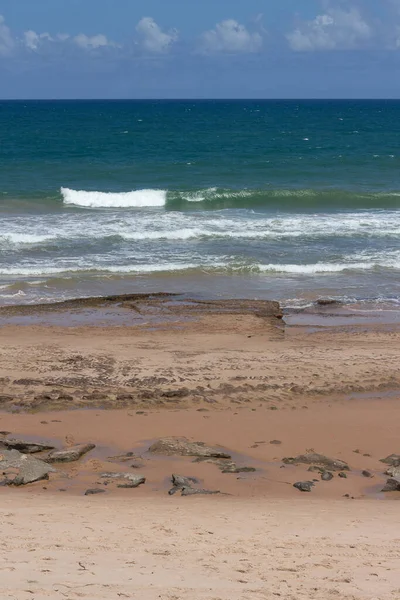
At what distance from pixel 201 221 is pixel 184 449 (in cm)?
1906

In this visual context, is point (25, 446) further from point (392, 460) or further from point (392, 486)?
point (392, 460)

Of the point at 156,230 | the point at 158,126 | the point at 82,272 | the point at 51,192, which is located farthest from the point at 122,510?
the point at 158,126

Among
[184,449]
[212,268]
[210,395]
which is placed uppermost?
[212,268]

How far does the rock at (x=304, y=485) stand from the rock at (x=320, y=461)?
661 mm

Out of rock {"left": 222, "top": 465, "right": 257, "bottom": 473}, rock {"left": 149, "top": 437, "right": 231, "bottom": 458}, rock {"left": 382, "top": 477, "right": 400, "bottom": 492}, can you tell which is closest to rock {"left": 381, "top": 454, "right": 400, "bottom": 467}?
rock {"left": 382, "top": 477, "right": 400, "bottom": 492}

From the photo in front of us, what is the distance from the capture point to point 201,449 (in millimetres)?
11539

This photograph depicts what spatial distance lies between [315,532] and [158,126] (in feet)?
250

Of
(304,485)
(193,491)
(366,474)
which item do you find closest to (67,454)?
(193,491)

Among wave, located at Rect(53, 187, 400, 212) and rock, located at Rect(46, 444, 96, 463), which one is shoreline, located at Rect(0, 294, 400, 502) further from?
wave, located at Rect(53, 187, 400, 212)

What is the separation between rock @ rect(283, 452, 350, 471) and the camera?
36.9ft

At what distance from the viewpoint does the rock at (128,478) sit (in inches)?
413

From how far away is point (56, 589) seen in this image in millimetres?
7094

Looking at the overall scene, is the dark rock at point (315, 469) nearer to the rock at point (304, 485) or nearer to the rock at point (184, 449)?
the rock at point (304, 485)

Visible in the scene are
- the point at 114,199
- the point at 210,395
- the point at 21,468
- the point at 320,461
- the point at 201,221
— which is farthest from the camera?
the point at 114,199
